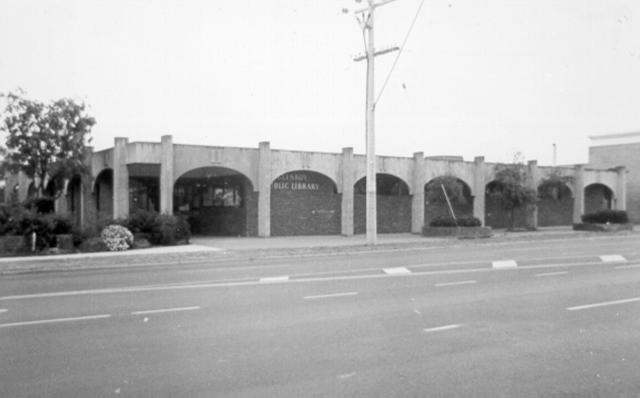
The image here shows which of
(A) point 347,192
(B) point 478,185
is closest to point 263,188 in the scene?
(A) point 347,192

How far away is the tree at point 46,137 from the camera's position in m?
27.7

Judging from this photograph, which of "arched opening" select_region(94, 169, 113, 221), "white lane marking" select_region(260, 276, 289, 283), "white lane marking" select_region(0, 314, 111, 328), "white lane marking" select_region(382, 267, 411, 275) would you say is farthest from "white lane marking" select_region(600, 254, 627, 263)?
"arched opening" select_region(94, 169, 113, 221)

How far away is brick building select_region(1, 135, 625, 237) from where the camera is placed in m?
30.3

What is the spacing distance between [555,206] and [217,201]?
938 inches

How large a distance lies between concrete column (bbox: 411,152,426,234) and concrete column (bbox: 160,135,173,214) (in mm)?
13842

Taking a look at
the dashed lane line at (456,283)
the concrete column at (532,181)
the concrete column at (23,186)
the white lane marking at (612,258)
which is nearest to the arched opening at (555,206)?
the concrete column at (532,181)

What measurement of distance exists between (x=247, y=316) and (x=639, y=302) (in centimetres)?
640

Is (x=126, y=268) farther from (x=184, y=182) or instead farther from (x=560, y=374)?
(x=184, y=182)

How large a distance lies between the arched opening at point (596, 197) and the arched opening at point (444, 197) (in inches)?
542

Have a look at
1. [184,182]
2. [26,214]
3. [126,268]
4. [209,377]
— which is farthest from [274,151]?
[209,377]

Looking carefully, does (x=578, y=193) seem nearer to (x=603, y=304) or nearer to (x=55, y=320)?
(x=603, y=304)

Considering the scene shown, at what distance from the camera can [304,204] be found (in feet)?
112

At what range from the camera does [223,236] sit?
33688 mm

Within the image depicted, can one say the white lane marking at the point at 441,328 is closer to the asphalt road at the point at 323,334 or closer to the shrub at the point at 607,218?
the asphalt road at the point at 323,334
